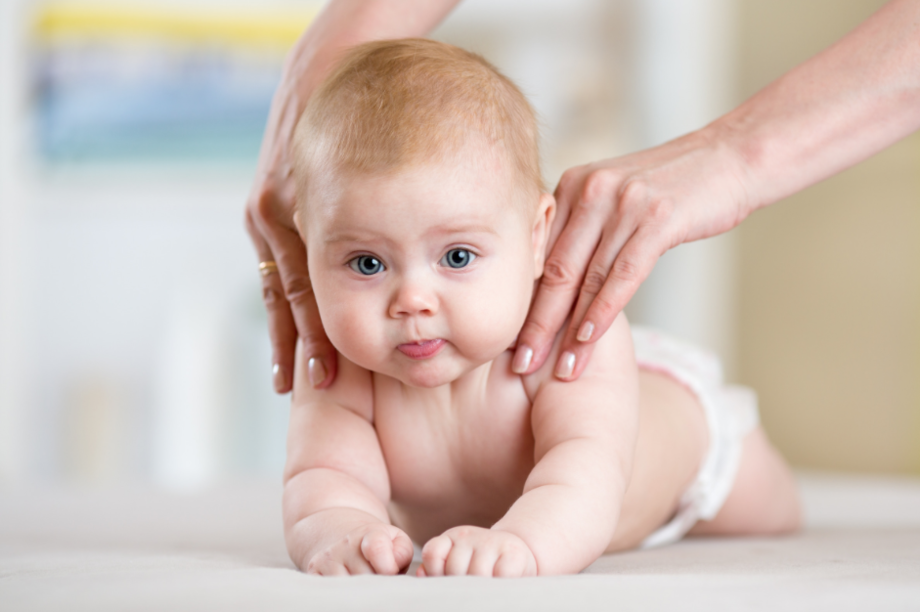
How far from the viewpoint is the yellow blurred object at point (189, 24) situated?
3.09 metres

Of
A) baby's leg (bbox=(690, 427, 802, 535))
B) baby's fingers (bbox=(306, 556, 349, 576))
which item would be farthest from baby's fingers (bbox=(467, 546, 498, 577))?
baby's leg (bbox=(690, 427, 802, 535))

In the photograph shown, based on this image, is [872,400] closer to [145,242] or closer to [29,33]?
[145,242]

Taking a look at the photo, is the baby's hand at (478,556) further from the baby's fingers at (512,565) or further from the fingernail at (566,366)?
the fingernail at (566,366)

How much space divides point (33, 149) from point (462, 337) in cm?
274

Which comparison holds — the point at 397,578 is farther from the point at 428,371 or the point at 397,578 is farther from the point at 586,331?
the point at 586,331

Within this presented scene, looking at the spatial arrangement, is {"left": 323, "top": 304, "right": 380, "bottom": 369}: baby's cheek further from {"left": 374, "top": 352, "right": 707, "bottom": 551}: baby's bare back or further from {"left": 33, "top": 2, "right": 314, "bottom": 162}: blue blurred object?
{"left": 33, "top": 2, "right": 314, "bottom": 162}: blue blurred object

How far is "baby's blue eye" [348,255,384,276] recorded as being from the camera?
78 centimetres

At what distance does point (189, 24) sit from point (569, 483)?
9.20 feet

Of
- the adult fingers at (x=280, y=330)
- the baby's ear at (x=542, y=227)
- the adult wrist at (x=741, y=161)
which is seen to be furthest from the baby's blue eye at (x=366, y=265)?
the adult wrist at (x=741, y=161)

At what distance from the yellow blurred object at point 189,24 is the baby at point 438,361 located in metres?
2.38

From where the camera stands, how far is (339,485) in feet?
2.82

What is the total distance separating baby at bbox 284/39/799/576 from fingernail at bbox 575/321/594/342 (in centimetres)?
4

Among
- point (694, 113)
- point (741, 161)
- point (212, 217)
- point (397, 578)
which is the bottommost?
point (397, 578)

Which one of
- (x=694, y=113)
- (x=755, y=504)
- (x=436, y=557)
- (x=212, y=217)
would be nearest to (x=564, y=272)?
(x=436, y=557)
